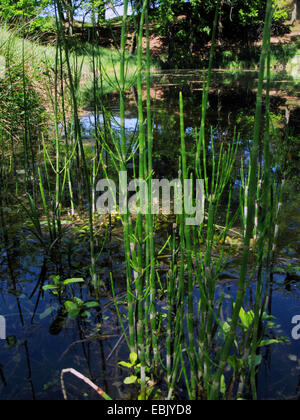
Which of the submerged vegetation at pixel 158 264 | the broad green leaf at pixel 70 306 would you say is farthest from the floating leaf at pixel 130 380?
the broad green leaf at pixel 70 306

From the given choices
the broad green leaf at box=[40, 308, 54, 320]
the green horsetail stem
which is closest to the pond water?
the broad green leaf at box=[40, 308, 54, 320]

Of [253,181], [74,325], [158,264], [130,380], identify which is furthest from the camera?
[74,325]

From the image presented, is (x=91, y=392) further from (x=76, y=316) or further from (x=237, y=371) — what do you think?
(x=237, y=371)

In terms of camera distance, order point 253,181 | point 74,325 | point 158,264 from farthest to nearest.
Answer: point 74,325
point 158,264
point 253,181

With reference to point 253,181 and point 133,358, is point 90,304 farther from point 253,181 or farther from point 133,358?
point 253,181

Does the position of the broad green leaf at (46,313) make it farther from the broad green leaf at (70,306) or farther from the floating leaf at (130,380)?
the floating leaf at (130,380)

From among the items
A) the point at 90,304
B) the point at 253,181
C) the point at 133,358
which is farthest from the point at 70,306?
the point at 253,181

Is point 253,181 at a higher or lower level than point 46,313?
higher

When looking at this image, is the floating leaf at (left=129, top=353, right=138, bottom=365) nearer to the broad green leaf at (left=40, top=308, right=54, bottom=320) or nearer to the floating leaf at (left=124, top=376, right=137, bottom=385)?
the floating leaf at (left=124, top=376, right=137, bottom=385)

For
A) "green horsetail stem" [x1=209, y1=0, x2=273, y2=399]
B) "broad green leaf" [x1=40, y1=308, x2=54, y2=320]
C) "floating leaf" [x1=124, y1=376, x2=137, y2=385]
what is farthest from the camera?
"broad green leaf" [x1=40, y1=308, x2=54, y2=320]

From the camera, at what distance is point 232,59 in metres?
23.0

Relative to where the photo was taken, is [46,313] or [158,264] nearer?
[158,264]

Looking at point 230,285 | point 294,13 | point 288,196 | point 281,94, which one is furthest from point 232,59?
point 230,285

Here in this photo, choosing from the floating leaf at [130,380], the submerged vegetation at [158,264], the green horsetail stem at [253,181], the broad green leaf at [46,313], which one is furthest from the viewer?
the broad green leaf at [46,313]
